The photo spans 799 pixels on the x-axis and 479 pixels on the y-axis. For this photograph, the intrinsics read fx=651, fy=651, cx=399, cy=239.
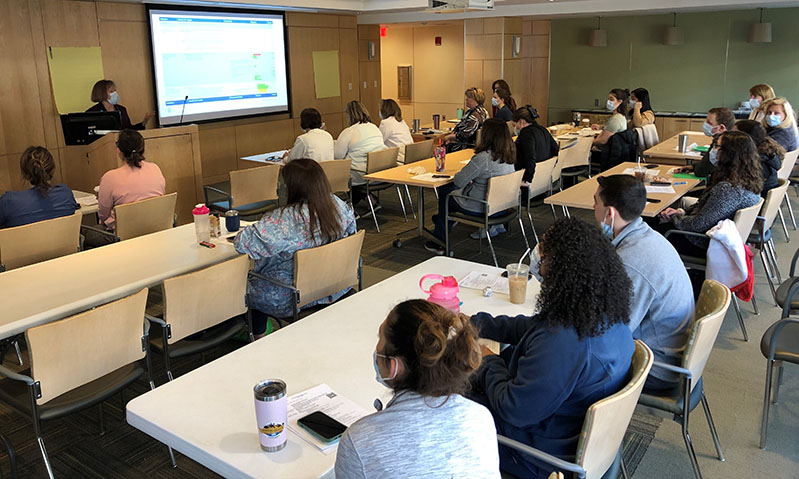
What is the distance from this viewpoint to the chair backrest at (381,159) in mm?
6844

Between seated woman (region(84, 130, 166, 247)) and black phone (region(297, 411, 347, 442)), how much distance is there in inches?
141

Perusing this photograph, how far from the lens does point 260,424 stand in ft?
6.20

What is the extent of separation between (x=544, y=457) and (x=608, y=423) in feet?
0.73

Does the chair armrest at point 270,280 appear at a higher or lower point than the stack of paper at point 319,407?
lower

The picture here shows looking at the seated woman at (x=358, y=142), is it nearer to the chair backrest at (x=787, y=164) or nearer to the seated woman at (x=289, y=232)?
the seated woman at (x=289, y=232)

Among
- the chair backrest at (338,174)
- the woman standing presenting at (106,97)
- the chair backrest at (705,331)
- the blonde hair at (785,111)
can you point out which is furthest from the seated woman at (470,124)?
the chair backrest at (705,331)

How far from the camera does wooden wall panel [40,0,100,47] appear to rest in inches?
307

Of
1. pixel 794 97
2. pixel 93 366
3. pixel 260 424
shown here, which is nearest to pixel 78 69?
pixel 93 366

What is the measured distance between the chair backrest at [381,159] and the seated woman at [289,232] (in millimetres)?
3107

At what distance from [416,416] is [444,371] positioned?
0.13 metres

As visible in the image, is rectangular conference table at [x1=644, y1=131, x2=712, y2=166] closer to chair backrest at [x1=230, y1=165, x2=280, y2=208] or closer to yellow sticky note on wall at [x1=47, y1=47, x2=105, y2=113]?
chair backrest at [x1=230, y1=165, x2=280, y2=208]

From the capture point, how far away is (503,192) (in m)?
5.56

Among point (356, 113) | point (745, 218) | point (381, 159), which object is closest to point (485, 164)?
point (381, 159)

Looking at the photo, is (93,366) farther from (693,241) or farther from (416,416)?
(693,241)
